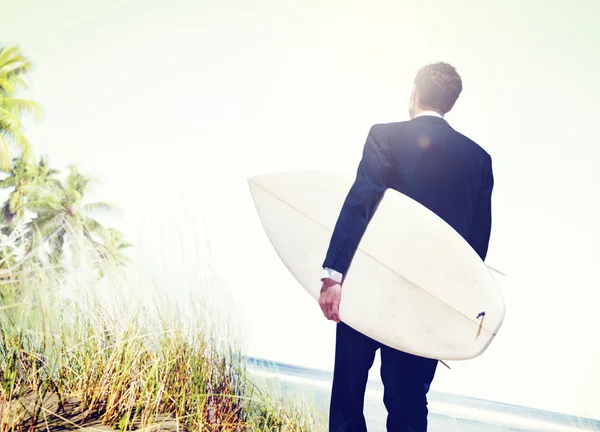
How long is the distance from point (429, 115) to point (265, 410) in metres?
1.69

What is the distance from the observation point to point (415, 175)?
186 cm

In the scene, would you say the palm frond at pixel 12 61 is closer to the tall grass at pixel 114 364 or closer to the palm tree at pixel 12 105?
the palm tree at pixel 12 105

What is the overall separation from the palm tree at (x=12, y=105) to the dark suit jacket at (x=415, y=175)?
48.9 feet

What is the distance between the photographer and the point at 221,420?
2.27 metres

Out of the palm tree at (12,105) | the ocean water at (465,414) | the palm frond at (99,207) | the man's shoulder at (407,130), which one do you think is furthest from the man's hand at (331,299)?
the palm frond at (99,207)

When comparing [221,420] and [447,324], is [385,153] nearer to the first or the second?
[447,324]

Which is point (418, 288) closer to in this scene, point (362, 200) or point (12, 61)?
point (362, 200)

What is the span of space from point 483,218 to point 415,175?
1.24 ft

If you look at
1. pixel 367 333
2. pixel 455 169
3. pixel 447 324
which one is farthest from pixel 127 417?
pixel 455 169

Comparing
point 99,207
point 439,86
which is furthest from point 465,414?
point 439,86

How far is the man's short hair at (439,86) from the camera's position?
197 cm

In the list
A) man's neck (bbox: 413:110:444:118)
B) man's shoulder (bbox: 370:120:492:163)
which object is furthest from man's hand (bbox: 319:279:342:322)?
man's neck (bbox: 413:110:444:118)

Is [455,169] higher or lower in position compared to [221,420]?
higher

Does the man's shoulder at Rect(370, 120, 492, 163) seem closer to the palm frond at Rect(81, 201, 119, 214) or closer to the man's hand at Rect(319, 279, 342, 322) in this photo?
the man's hand at Rect(319, 279, 342, 322)
